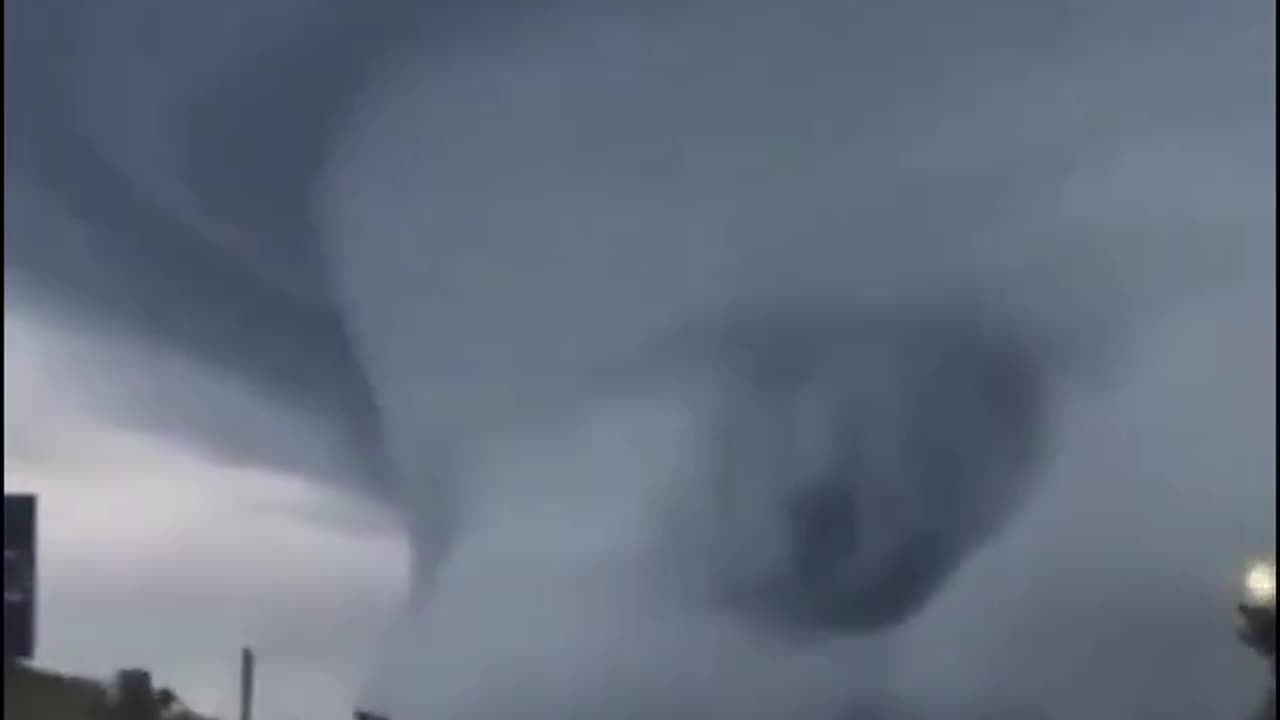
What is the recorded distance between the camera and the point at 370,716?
93312mm

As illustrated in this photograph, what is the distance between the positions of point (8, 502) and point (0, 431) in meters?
12.4

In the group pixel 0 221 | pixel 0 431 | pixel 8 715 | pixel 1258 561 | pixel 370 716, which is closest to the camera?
pixel 0 221

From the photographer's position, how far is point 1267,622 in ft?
160

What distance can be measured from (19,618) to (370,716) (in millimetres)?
40497

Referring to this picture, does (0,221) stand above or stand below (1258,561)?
above

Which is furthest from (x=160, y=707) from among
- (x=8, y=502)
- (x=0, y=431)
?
(x=0, y=431)

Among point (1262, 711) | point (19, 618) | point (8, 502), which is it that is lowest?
point (1262, 711)

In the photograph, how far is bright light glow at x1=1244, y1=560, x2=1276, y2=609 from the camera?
4819 centimetres

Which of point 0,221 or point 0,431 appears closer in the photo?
point 0,221

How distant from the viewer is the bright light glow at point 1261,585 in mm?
48188

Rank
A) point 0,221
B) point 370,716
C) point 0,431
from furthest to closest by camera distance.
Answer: point 370,716
point 0,431
point 0,221

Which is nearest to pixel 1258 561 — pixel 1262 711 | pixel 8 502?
pixel 1262 711

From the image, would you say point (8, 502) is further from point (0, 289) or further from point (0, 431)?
point (0, 289)

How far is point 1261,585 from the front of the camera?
→ 48688mm
